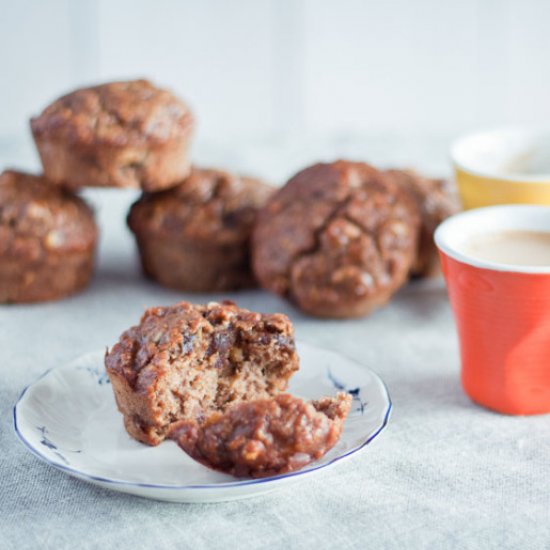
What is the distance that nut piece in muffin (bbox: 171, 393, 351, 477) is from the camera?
1848 millimetres

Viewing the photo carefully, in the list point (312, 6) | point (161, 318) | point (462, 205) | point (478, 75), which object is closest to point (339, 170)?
point (462, 205)

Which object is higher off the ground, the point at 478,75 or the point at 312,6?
the point at 312,6

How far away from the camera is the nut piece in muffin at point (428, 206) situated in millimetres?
3055

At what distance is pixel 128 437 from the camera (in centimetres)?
214

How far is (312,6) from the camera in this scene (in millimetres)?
5992

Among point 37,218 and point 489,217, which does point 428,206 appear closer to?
point 489,217

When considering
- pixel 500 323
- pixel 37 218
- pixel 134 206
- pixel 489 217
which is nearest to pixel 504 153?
pixel 489 217

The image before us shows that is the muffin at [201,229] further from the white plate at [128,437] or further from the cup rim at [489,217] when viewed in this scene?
the cup rim at [489,217]

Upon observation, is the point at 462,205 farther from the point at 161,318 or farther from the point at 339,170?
the point at 161,318

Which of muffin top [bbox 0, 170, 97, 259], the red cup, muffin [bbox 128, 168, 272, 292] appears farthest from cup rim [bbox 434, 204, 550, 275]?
muffin top [bbox 0, 170, 97, 259]

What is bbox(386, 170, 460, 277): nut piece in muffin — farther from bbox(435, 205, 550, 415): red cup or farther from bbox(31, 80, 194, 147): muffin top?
bbox(31, 80, 194, 147): muffin top

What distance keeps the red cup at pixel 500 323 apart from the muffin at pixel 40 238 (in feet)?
4.23

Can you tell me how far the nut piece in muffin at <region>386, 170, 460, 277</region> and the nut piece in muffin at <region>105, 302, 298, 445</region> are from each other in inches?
40.3

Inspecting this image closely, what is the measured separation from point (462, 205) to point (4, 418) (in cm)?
153
